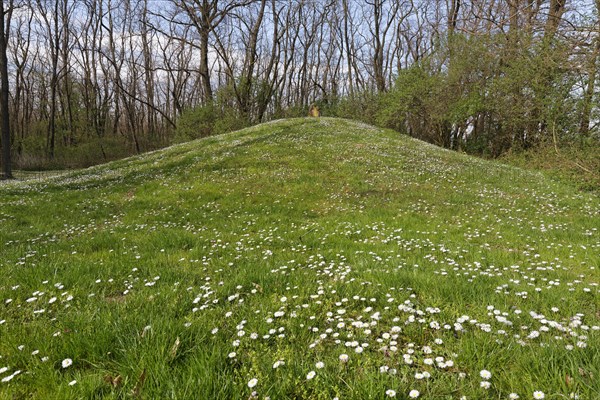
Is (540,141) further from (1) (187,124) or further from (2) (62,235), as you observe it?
(1) (187,124)

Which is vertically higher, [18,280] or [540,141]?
[540,141]

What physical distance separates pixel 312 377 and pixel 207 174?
12734mm

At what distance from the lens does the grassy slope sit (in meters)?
2.57

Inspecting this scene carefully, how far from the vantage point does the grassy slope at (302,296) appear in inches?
101

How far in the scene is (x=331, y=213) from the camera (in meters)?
9.53

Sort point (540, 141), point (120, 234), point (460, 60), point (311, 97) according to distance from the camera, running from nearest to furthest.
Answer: point (120, 234), point (540, 141), point (460, 60), point (311, 97)

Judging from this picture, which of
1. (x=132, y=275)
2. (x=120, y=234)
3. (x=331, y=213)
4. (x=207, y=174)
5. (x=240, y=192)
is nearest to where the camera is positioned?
(x=132, y=275)

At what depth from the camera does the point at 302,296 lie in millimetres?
4125

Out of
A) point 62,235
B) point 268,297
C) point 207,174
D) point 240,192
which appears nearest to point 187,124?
point 207,174

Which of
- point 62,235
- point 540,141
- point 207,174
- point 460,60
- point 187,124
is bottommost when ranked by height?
point 62,235

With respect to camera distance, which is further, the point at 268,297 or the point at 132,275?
the point at 132,275

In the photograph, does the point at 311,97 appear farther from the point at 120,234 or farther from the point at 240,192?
the point at 120,234

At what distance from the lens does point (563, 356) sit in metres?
2.61

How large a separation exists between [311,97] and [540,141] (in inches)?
1504
